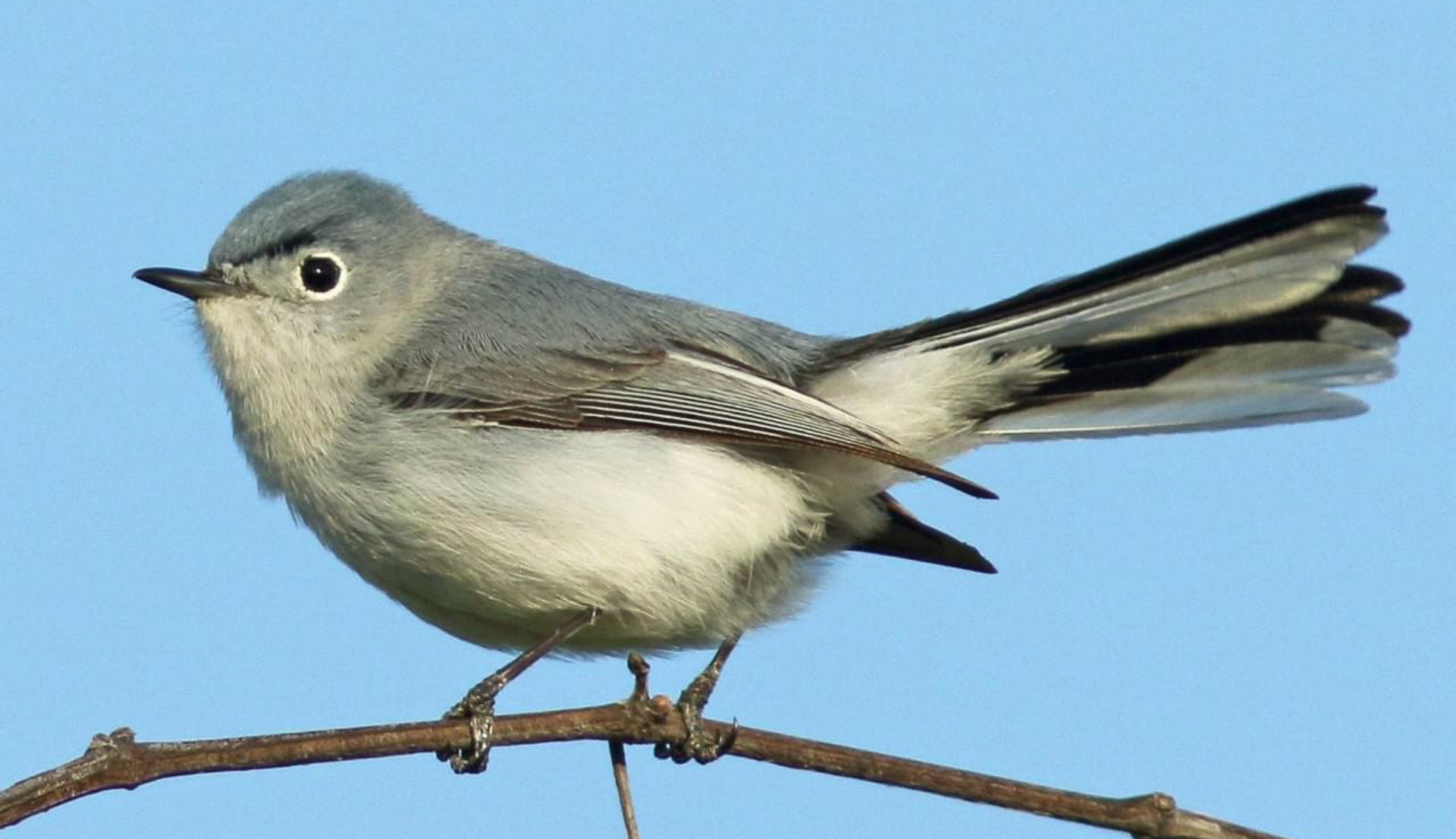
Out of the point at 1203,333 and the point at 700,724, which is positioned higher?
the point at 1203,333

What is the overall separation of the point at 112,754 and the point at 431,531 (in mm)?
1549

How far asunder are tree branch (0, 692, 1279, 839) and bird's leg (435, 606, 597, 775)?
0.39 metres

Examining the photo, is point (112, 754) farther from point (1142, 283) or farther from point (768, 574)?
point (1142, 283)

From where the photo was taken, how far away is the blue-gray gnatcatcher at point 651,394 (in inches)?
164

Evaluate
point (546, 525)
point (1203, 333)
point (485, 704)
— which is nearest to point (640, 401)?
point (546, 525)

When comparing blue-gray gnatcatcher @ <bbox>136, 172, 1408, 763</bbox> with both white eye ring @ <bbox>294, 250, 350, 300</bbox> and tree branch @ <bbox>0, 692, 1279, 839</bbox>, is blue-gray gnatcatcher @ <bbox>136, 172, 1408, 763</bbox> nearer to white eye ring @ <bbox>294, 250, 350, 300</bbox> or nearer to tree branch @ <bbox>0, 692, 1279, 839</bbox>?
white eye ring @ <bbox>294, 250, 350, 300</bbox>

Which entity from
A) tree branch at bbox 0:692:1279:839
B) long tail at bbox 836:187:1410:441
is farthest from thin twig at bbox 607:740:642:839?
long tail at bbox 836:187:1410:441

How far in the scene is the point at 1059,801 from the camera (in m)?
2.78

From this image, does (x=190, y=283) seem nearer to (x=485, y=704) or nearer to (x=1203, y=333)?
(x=485, y=704)

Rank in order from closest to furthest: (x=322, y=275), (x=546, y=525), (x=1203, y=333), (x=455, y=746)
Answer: (x=455, y=746) < (x=546, y=525) < (x=1203, y=333) < (x=322, y=275)

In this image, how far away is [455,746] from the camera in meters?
3.24

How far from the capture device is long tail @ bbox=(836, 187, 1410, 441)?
13.3 feet

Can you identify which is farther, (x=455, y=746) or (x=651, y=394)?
(x=651, y=394)

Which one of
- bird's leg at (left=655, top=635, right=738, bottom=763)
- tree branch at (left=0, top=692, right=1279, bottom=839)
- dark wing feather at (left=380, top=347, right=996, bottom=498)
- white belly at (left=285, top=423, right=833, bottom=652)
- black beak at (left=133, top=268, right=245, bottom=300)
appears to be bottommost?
tree branch at (left=0, top=692, right=1279, bottom=839)
